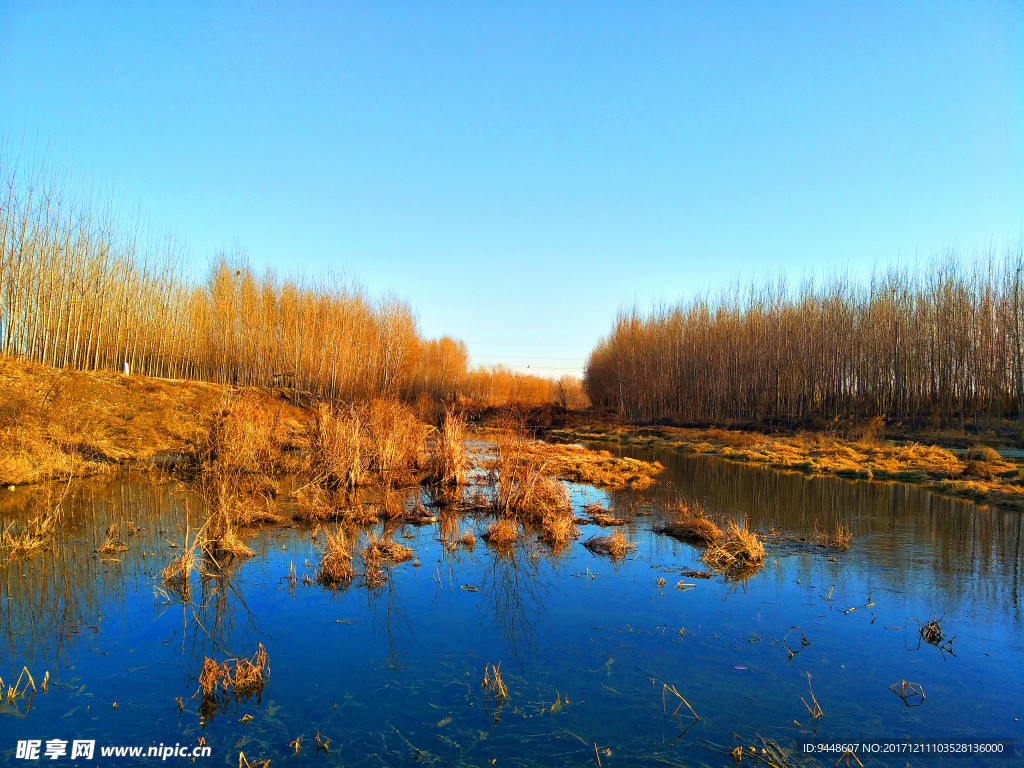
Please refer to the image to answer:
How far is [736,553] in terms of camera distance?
7.84m

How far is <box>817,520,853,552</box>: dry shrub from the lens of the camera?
8.61m

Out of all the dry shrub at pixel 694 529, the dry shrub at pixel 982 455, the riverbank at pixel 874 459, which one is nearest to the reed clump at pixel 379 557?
the dry shrub at pixel 694 529

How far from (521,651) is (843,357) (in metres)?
26.9

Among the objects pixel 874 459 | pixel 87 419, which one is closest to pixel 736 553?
pixel 874 459

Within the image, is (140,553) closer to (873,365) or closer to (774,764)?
(774,764)

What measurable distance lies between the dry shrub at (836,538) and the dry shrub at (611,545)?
9.86 ft

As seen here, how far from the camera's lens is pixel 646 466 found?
17.0 m

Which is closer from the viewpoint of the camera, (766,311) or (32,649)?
(32,649)

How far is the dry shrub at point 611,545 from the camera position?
830 centimetres

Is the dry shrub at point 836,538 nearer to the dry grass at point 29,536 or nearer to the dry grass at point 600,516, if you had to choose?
the dry grass at point 600,516

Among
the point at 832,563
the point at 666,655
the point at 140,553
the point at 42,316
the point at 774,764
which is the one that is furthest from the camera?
the point at 42,316

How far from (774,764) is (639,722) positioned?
886 mm

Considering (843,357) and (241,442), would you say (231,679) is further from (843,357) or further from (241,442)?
(843,357)

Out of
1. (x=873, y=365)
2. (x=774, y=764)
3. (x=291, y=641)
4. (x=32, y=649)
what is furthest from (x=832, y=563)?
(x=873, y=365)
